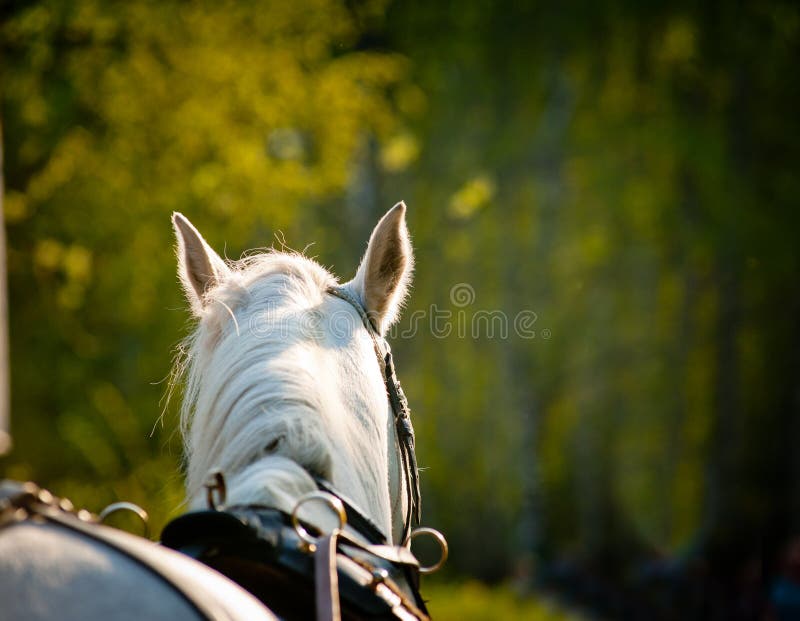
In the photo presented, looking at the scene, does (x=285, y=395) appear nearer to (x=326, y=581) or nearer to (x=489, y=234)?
(x=326, y=581)

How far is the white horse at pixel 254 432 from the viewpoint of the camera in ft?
4.94

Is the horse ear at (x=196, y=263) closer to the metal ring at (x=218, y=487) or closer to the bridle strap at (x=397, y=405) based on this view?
the bridle strap at (x=397, y=405)

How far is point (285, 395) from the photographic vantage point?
7.77 ft

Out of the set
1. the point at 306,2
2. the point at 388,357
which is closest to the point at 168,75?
the point at 306,2

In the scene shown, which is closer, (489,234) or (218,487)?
(218,487)

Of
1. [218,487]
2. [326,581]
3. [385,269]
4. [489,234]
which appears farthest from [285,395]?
[489,234]

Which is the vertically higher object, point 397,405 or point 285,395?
point 285,395

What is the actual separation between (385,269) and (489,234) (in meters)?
15.7

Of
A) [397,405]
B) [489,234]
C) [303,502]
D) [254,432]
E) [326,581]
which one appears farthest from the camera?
[489,234]

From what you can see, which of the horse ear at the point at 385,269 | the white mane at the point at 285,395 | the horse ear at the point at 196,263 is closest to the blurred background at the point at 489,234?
the horse ear at the point at 196,263

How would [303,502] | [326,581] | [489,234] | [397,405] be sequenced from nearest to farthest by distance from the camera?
[326,581], [303,502], [397,405], [489,234]

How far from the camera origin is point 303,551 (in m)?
1.96

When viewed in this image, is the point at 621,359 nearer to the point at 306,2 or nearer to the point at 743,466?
the point at 743,466

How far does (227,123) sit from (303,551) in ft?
Answer: 26.8
